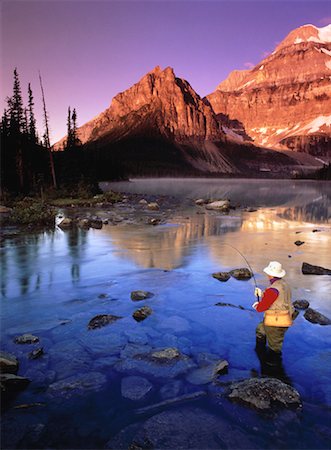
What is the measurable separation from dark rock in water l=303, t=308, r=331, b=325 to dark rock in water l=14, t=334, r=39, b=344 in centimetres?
565

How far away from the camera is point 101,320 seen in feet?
26.1

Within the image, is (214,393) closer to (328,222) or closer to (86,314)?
(86,314)

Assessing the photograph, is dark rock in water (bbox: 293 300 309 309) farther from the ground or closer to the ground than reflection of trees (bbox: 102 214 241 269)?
farther from the ground

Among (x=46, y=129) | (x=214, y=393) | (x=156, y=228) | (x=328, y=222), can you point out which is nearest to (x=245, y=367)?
(x=214, y=393)

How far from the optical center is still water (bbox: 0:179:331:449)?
185 inches

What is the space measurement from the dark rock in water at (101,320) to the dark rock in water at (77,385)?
72.9 inches

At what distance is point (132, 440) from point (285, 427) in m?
1.93

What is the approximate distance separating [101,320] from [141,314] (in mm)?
888

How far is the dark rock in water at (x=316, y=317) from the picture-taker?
8000 mm

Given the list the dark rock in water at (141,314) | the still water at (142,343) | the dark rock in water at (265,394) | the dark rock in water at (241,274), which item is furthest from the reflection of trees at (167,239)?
the dark rock in water at (265,394)

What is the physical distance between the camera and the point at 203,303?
366 inches

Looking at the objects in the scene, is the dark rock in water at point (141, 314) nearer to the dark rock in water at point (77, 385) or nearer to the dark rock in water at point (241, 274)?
the dark rock in water at point (77, 385)

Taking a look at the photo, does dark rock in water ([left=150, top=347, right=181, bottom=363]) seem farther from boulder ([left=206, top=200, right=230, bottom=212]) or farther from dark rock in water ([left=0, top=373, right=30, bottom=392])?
boulder ([left=206, top=200, right=230, bottom=212])

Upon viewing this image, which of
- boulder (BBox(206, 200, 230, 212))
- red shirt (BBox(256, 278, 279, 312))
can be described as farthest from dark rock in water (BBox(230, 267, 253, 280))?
boulder (BBox(206, 200, 230, 212))
